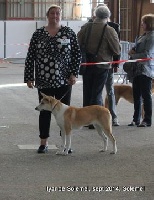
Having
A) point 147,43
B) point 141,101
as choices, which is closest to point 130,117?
point 141,101

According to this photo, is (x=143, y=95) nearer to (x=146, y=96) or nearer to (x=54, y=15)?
(x=146, y=96)

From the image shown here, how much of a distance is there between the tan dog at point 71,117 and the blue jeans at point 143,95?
2.18 meters

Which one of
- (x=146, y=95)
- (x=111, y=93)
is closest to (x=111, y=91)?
(x=111, y=93)

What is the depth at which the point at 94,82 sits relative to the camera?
905 centimetres

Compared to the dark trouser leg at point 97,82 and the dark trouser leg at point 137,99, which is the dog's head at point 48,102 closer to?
the dark trouser leg at point 97,82

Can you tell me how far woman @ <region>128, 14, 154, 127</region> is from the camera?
9.22m

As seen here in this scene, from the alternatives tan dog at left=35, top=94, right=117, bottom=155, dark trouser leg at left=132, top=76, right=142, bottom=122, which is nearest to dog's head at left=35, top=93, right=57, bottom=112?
tan dog at left=35, top=94, right=117, bottom=155

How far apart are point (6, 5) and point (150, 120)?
32.1 metres

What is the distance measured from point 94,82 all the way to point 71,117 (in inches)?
77.3

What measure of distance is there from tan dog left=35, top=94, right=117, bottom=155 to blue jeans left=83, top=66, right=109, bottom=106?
1.64m

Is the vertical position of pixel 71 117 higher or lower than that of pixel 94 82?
lower

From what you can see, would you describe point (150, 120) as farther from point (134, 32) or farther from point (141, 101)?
point (134, 32)
